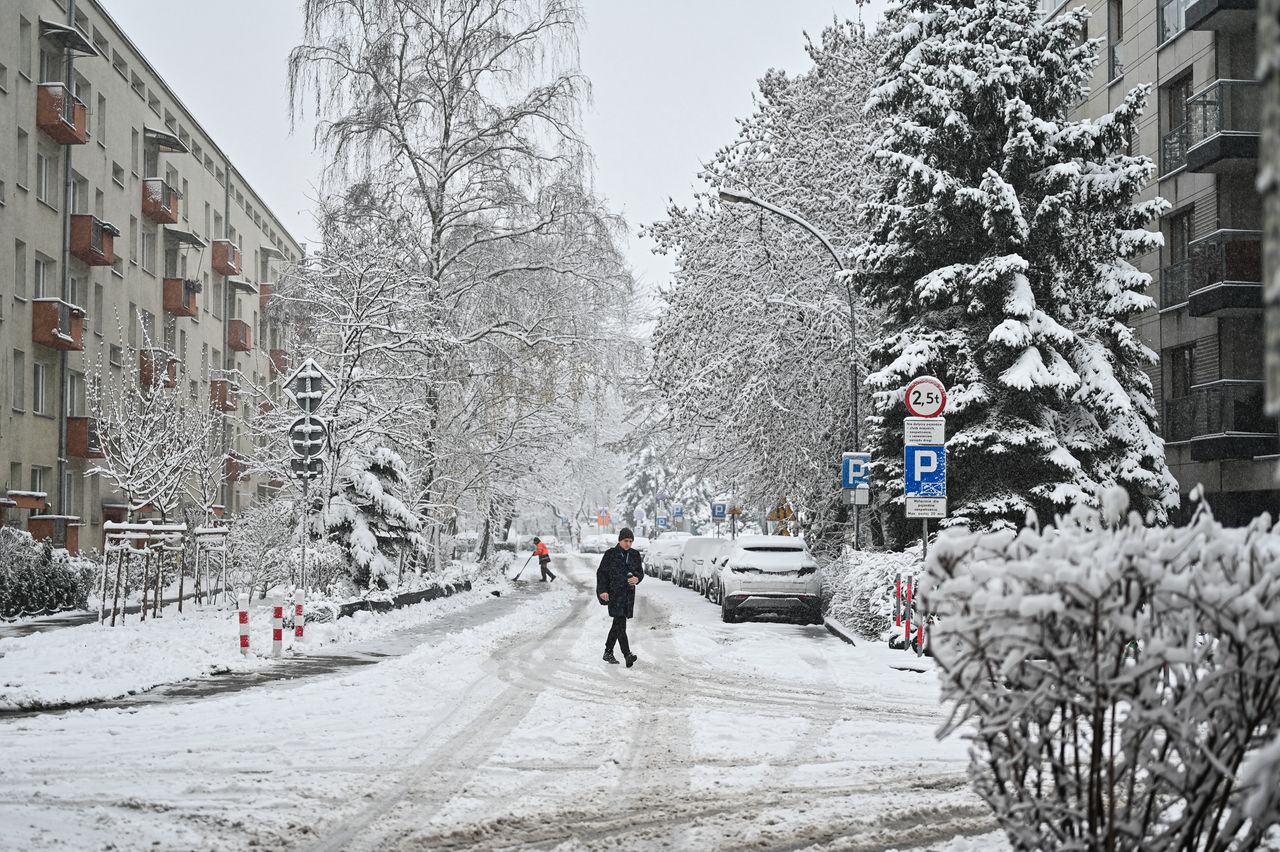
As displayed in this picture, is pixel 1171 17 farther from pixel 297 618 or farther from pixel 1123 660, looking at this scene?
pixel 1123 660

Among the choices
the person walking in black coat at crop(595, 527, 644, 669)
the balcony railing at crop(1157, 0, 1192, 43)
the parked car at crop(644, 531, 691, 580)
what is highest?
the balcony railing at crop(1157, 0, 1192, 43)

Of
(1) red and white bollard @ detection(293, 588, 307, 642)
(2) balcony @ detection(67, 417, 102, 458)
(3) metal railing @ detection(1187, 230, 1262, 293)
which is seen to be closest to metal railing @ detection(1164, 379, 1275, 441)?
(3) metal railing @ detection(1187, 230, 1262, 293)

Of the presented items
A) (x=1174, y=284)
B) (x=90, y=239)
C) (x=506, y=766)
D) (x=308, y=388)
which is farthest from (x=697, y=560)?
(x=506, y=766)

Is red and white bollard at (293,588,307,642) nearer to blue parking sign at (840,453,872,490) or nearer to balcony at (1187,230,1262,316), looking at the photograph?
blue parking sign at (840,453,872,490)

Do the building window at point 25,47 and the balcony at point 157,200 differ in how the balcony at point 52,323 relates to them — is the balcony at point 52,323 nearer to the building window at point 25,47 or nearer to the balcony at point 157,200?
the building window at point 25,47

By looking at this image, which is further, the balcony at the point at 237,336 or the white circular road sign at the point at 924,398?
the balcony at the point at 237,336

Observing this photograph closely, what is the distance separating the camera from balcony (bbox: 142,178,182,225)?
1868 inches

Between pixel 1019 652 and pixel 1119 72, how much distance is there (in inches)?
1285

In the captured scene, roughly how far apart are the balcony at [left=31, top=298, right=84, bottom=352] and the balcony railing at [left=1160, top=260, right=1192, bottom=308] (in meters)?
26.4

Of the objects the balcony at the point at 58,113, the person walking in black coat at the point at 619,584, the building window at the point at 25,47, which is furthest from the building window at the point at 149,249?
the person walking in black coat at the point at 619,584

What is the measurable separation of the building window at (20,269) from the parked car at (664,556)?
24.8m

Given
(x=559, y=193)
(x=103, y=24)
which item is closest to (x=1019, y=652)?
(x=559, y=193)

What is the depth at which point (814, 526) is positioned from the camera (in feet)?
116

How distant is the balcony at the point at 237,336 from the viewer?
60.8 meters
